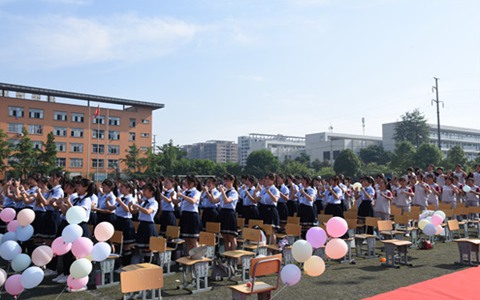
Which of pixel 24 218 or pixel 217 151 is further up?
pixel 217 151

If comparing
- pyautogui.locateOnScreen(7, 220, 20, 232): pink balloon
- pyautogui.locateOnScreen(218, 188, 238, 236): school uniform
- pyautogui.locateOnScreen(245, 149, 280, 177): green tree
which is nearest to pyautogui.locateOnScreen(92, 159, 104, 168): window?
pyautogui.locateOnScreen(245, 149, 280, 177): green tree

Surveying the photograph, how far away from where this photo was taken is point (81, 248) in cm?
565

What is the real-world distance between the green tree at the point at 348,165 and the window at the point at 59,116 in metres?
38.9

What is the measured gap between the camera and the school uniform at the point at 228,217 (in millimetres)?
8273

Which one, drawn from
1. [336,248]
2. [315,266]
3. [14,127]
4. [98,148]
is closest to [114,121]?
[98,148]

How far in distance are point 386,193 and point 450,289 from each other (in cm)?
459

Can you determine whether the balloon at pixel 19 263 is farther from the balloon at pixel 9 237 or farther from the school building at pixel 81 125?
the school building at pixel 81 125

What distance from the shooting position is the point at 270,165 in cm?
6994

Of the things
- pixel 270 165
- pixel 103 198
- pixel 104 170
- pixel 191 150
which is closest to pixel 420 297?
pixel 103 198

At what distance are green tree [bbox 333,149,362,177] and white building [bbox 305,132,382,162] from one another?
29.2 metres

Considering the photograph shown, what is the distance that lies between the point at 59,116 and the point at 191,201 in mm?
51112

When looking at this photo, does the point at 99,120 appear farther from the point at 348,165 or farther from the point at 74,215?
the point at 74,215

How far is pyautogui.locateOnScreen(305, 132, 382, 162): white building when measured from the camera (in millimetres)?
88312

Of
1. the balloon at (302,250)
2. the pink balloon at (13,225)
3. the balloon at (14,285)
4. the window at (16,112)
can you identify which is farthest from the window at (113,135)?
the balloon at (302,250)
